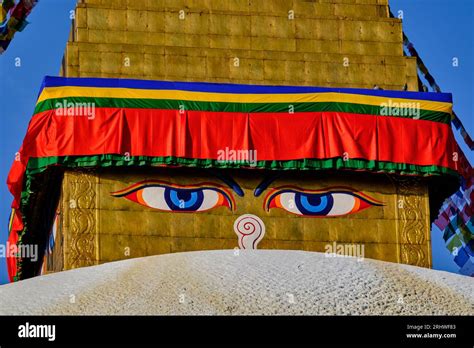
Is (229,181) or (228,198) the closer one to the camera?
(228,198)

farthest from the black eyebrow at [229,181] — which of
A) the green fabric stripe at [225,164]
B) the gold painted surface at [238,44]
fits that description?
the gold painted surface at [238,44]

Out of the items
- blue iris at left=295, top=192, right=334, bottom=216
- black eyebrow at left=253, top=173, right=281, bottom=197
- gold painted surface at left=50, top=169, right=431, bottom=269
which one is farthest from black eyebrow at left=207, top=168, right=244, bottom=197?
blue iris at left=295, top=192, right=334, bottom=216

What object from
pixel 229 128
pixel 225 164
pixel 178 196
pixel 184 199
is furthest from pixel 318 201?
pixel 178 196

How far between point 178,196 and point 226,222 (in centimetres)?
105

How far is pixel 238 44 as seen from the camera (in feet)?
90.0

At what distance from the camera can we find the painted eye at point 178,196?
25.3m

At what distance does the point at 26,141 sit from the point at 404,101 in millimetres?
7430

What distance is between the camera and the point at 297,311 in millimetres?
15492

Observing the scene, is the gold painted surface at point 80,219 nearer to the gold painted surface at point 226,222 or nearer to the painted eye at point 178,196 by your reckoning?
the gold painted surface at point 226,222

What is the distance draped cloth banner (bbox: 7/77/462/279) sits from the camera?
25047 mm

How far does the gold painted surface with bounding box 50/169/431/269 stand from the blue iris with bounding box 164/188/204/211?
163 mm

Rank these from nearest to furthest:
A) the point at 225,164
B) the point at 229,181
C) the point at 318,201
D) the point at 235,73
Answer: the point at 225,164 → the point at 229,181 → the point at 318,201 → the point at 235,73

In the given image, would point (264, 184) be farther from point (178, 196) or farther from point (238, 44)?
point (238, 44)
